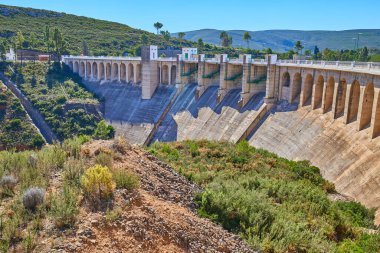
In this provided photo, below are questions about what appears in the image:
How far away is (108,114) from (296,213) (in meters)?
45.5

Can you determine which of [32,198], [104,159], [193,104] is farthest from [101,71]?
[32,198]

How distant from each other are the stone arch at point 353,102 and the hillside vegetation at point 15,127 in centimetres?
3897

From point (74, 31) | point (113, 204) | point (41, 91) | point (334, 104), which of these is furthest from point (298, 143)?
point (74, 31)

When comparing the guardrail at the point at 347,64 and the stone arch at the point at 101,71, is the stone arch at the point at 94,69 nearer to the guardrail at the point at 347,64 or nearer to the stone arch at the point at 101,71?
the stone arch at the point at 101,71

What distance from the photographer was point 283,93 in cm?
3616

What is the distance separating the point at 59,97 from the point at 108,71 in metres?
10.4

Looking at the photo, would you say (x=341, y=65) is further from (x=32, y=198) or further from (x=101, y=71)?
(x=101, y=71)

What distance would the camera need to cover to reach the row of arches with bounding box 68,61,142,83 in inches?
2308

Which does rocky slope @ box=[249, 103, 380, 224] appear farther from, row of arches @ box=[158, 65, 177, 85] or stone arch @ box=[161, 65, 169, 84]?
stone arch @ box=[161, 65, 169, 84]

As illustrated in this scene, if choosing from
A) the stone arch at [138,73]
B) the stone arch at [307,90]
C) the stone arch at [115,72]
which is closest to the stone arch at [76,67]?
the stone arch at [115,72]

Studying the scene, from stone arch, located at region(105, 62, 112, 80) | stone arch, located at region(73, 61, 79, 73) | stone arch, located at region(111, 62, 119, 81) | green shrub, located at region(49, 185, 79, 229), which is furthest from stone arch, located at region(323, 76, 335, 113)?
stone arch, located at region(73, 61, 79, 73)

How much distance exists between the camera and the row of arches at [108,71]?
5862 cm

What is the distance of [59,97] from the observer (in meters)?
59.5

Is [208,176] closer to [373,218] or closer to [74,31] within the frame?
[373,218]
